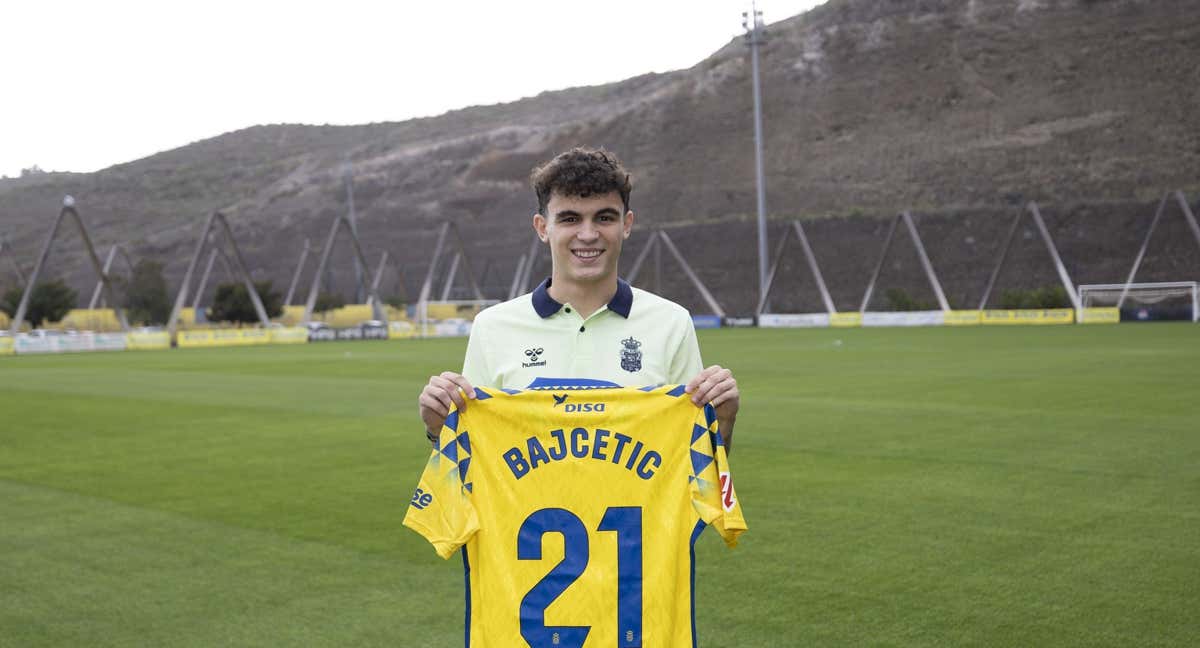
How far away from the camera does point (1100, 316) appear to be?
48.2m

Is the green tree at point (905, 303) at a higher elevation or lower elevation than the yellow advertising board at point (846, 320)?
higher

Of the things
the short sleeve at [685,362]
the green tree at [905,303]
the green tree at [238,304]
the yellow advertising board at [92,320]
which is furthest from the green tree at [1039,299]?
the short sleeve at [685,362]

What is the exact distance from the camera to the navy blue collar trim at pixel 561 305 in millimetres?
3523

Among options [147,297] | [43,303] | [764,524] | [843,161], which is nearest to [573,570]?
[764,524]

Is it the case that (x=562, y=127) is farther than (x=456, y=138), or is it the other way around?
(x=456, y=138)

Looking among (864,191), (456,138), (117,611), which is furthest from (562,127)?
(117,611)

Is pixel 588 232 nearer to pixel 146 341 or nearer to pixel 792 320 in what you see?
pixel 146 341

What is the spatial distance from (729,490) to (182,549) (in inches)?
214

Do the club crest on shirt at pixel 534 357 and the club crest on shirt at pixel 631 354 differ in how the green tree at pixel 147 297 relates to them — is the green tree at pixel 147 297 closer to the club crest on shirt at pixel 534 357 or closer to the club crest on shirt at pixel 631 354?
the club crest on shirt at pixel 534 357

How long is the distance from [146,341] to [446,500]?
4808 centimetres

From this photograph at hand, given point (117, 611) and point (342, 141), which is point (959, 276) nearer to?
point (117, 611)

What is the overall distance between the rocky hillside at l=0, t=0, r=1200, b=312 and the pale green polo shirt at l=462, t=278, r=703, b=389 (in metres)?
74.5

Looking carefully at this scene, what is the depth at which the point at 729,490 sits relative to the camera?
3588 mm

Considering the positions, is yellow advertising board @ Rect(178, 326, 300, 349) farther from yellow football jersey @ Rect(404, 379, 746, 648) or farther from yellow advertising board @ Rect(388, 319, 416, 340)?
yellow football jersey @ Rect(404, 379, 746, 648)
